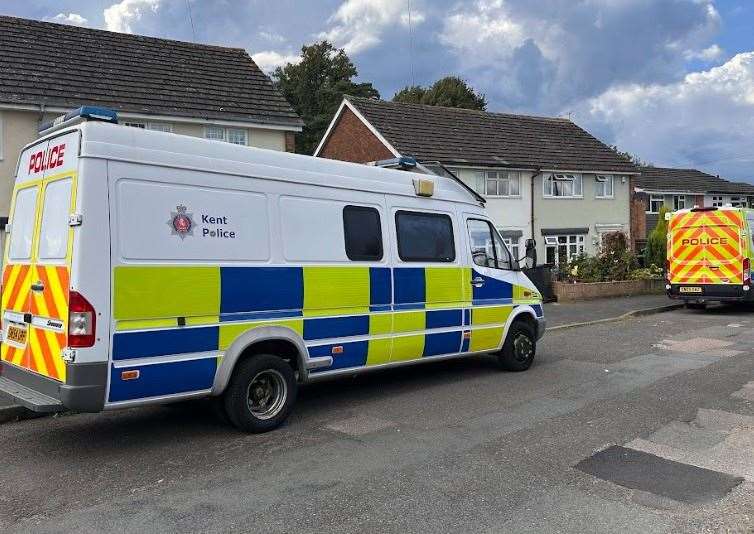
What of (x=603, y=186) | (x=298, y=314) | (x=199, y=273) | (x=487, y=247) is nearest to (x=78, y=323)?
(x=199, y=273)

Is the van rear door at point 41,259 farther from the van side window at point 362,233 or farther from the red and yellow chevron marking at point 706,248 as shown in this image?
the red and yellow chevron marking at point 706,248

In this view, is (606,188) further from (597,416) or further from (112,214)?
(112,214)

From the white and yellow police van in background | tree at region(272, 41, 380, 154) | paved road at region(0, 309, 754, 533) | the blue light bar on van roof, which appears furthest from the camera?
tree at region(272, 41, 380, 154)

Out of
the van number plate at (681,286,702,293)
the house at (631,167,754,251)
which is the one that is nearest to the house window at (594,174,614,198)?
the house at (631,167,754,251)

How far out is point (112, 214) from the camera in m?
5.07

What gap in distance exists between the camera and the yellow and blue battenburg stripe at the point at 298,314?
518 centimetres

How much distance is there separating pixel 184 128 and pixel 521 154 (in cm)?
1528

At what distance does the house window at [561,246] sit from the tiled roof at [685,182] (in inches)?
668

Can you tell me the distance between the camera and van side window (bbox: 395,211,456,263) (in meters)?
7.38

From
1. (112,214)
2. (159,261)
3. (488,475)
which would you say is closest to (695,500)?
(488,475)

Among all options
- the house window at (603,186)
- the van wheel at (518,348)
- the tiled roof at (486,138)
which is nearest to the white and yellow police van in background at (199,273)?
the van wheel at (518,348)

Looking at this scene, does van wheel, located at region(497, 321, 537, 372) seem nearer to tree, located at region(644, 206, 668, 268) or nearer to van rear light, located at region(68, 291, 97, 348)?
van rear light, located at region(68, 291, 97, 348)

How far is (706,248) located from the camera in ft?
54.2

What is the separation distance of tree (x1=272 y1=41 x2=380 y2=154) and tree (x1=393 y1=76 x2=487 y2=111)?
9.29ft
